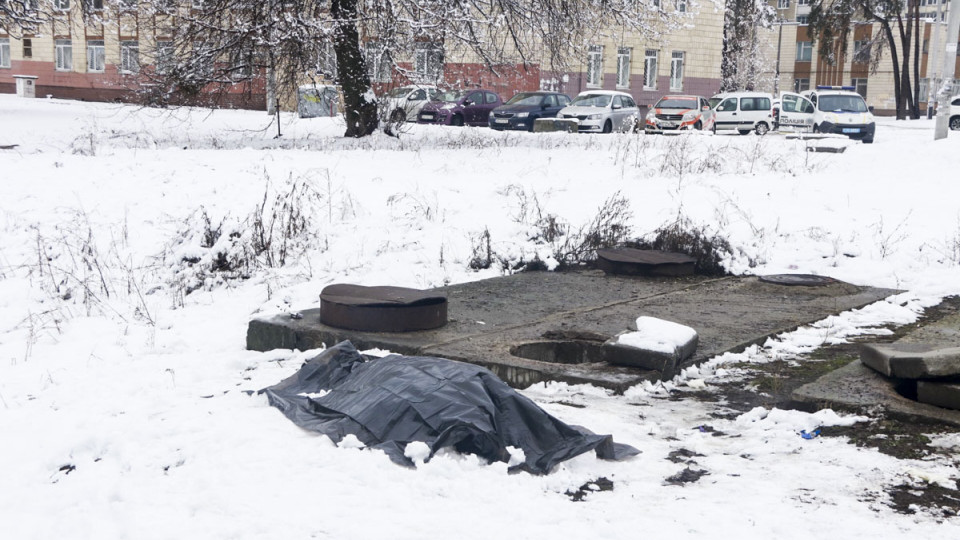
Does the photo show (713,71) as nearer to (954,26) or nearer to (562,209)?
(954,26)

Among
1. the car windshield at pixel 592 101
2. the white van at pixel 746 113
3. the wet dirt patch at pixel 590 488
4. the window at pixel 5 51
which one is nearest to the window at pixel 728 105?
the white van at pixel 746 113

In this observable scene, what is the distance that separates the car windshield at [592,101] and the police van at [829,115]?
18.5 ft

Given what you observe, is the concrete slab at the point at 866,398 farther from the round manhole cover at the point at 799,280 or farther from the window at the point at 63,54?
the window at the point at 63,54

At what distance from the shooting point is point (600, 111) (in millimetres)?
30469

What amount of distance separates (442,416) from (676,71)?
46.6m

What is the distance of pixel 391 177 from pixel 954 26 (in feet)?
56.6

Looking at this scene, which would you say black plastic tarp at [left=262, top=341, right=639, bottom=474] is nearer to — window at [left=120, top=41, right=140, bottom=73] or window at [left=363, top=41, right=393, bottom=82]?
window at [left=363, top=41, right=393, bottom=82]

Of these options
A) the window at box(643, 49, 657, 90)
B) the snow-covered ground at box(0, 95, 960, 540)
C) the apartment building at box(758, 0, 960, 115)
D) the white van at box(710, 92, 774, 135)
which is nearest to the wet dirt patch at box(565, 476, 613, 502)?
the snow-covered ground at box(0, 95, 960, 540)

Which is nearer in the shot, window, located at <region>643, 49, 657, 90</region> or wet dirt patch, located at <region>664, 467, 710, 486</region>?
wet dirt patch, located at <region>664, 467, 710, 486</region>

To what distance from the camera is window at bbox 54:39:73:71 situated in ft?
159

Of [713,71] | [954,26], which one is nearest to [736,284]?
[954,26]

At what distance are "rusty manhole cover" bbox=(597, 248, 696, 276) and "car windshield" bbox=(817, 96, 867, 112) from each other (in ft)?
73.1

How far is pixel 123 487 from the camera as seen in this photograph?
12.3ft

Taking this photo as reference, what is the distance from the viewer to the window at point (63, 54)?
159 feet
